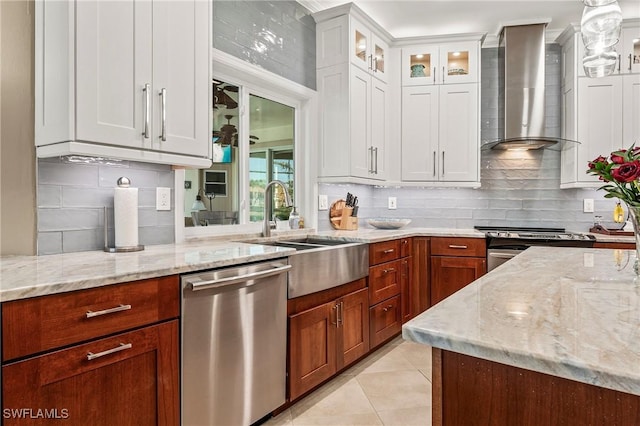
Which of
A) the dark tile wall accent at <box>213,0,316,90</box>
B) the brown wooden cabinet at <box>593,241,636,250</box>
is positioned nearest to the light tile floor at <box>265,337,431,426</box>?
the brown wooden cabinet at <box>593,241,636,250</box>

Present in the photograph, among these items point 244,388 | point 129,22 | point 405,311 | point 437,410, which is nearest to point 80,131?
point 129,22

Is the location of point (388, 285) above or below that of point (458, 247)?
below

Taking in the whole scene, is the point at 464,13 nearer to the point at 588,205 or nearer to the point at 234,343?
the point at 588,205

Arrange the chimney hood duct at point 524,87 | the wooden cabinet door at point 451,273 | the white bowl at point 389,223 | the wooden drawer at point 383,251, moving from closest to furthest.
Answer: the wooden drawer at point 383,251
the wooden cabinet door at point 451,273
the chimney hood duct at point 524,87
the white bowl at point 389,223

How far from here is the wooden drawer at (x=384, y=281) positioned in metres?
2.99

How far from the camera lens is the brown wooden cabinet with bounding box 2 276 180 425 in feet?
3.70

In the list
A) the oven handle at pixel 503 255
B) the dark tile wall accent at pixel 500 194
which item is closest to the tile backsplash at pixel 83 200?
the dark tile wall accent at pixel 500 194

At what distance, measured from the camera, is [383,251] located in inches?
123

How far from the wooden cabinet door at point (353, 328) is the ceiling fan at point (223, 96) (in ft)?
5.14

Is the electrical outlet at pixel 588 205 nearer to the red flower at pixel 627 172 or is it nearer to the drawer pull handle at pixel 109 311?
the red flower at pixel 627 172

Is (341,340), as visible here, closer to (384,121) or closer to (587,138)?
(384,121)

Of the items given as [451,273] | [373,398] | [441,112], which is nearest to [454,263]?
[451,273]

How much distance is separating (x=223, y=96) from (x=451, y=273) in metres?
2.43

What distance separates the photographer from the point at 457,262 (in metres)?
3.56
